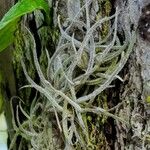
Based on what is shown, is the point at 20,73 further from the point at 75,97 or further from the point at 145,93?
the point at 145,93

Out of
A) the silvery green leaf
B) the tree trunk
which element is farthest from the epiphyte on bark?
the silvery green leaf

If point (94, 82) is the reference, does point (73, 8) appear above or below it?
above

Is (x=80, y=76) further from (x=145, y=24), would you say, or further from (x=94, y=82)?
(x=145, y=24)

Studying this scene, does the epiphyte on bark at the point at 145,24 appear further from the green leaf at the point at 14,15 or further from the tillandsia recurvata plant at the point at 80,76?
the green leaf at the point at 14,15

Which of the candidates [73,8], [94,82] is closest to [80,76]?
[94,82]

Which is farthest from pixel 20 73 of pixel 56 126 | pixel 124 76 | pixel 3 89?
pixel 124 76

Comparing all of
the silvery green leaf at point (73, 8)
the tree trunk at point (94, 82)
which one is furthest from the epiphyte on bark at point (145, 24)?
the silvery green leaf at point (73, 8)
